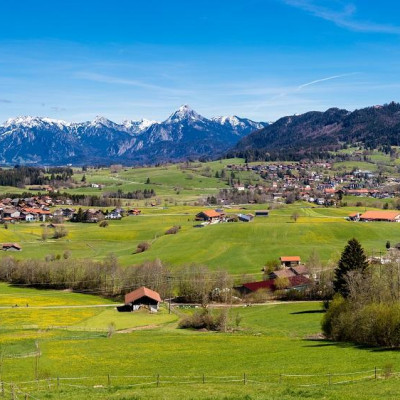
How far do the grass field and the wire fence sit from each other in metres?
0.06

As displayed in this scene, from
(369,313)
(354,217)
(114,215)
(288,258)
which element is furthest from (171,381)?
(114,215)

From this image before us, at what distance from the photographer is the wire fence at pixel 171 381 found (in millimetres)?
29312

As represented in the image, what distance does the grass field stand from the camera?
1092 inches

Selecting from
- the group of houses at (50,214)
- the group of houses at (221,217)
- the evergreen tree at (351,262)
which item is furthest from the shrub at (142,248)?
the evergreen tree at (351,262)

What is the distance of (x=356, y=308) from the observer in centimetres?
4700

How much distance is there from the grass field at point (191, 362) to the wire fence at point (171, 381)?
0.06 meters

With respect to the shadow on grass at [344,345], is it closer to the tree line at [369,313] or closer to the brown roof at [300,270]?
the tree line at [369,313]

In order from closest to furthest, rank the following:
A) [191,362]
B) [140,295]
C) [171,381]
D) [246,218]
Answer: [171,381], [191,362], [140,295], [246,218]

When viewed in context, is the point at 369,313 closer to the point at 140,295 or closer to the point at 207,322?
the point at 207,322

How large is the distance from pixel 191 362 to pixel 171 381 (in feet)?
25.5

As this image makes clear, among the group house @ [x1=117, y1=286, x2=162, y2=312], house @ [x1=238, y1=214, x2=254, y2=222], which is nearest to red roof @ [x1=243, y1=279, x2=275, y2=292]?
house @ [x1=117, y1=286, x2=162, y2=312]

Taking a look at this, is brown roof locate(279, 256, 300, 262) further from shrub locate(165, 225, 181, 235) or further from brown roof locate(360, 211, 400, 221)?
brown roof locate(360, 211, 400, 221)

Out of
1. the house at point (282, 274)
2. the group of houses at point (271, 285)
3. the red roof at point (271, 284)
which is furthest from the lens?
the house at point (282, 274)

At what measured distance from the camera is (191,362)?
40250 millimetres
